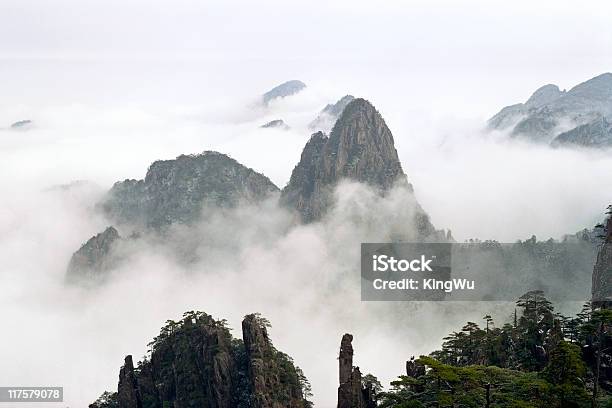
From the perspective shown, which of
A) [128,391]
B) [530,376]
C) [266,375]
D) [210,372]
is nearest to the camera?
[530,376]

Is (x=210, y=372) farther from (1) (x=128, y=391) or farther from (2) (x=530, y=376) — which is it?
(2) (x=530, y=376)

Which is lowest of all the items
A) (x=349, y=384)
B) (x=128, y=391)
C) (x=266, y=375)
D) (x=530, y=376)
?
(x=128, y=391)

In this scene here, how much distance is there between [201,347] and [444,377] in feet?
167

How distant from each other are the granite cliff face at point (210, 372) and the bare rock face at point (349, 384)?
12746 millimetres

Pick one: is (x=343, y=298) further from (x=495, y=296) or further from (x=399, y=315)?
(x=495, y=296)

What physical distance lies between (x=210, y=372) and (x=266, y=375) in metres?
9.15

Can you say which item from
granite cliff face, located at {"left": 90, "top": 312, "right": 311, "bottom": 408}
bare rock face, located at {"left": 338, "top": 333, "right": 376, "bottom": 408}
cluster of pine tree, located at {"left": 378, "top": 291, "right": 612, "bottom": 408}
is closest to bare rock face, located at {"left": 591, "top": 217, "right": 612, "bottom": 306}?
cluster of pine tree, located at {"left": 378, "top": 291, "right": 612, "bottom": 408}

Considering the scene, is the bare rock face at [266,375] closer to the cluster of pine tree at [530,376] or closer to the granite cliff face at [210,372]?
the granite cliff face at [210,372]

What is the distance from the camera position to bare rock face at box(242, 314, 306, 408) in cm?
7988

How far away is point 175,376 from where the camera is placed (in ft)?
289

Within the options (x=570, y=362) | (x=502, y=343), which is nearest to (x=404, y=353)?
(x=502, y=343)

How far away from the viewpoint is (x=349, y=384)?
70500mm

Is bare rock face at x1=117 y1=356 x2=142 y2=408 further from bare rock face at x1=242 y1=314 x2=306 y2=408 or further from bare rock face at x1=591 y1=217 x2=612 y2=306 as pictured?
bare rock face at x1=591 y1=217 x2=612 y2=306

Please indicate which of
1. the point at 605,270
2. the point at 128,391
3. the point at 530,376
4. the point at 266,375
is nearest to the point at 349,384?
the point at 266,375
